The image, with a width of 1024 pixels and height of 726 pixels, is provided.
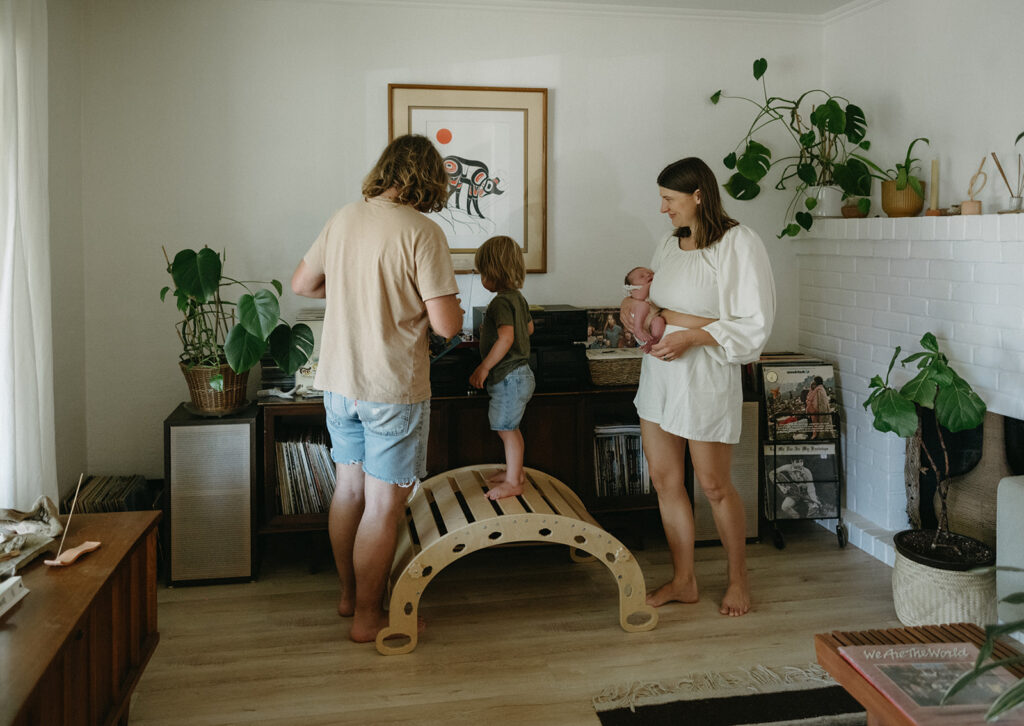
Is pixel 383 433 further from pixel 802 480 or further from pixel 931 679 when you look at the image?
pixel 802 480

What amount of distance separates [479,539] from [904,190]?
7.05 feet

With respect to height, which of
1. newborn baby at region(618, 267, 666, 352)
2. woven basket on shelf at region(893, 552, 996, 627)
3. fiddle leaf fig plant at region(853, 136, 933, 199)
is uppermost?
fiddle leaf fig plant at region(853, 136, 933, 199)

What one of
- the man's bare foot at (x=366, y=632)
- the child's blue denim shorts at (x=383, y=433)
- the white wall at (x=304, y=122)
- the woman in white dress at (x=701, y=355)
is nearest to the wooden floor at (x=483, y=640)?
the man's bare foot at (x=366, y=632)

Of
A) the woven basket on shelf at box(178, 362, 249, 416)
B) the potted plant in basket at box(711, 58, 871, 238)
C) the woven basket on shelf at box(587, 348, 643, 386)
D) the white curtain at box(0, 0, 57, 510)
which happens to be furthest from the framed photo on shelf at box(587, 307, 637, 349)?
the white curtain at box(0, 0, 57, 510)

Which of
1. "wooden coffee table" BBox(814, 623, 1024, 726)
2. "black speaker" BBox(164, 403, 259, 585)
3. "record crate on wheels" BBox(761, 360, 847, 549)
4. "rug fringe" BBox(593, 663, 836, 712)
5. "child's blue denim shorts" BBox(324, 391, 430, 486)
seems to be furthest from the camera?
"record crate on wheels" BBox(761, 360, 847, 549)

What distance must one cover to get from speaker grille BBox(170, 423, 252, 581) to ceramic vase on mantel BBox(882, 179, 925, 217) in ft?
8.79

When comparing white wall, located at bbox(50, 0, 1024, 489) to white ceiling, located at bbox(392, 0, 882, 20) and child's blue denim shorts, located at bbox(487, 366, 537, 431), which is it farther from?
child's blue denim shorts, located at bbox(487, 366, 537, 431)

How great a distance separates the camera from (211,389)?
10.9ft

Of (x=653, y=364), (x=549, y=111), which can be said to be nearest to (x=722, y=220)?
(x=653, y=364)

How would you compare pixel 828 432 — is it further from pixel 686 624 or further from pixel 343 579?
pixel 343 579

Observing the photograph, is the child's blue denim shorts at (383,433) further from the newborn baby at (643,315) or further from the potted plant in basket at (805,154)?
the potted plant in basket at (805,154)

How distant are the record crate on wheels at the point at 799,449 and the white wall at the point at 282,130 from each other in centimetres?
93

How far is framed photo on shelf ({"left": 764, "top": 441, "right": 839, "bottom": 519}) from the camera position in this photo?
3797 mm

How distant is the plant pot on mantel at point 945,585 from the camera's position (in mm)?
2918
